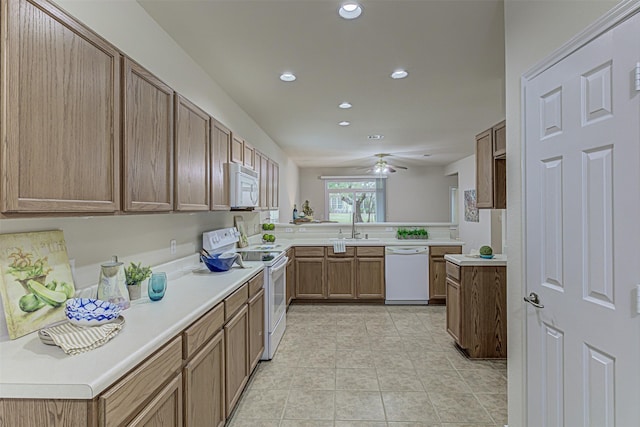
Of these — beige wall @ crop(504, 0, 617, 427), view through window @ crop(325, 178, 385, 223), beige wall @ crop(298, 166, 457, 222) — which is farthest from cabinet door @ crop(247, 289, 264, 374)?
view through window @ crop(325, 178, 385, 223)

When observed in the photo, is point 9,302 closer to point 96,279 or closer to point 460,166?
point 96,279

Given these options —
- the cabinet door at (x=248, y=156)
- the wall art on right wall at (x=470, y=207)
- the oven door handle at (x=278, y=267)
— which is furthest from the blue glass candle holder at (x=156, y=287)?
the wall art on right wall at (x=470, y=207)

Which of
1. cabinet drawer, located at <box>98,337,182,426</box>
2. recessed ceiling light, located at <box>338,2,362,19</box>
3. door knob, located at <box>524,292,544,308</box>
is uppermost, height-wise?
recessed ceiling light, located at <box>338,2,362,19</box>

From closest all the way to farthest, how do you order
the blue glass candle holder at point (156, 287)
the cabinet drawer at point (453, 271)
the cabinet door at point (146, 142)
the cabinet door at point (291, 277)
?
the cabinet door at point (146, 142) → the blue glass candle holder at point (156, 287) → the cabinet drawer at point (453, 271) → the cabinet door at point (291, 277)

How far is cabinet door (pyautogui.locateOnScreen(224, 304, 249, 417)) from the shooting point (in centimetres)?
220

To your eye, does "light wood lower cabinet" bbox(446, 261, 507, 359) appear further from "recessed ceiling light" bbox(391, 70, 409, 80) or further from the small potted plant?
the small potted plant

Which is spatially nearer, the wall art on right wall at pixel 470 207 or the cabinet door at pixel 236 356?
the cabinet door at pixel 236 356

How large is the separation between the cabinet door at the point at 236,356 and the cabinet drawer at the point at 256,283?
0.20 metres

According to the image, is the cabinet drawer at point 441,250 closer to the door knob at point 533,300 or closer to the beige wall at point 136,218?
the beige wall at point 136,218

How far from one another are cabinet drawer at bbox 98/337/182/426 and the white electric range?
1.71 meters

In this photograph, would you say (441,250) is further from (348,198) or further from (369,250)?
(348,198)

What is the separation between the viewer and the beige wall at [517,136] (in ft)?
5.74

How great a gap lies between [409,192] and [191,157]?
8137mm

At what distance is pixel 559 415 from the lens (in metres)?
1.62
